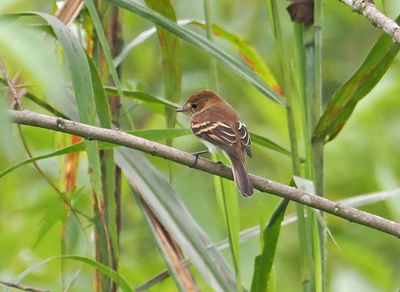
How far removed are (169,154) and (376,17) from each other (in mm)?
527

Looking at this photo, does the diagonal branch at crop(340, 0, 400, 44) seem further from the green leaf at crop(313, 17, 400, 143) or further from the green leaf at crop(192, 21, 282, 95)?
the green leaf at crop(192, 21, 282, 95)

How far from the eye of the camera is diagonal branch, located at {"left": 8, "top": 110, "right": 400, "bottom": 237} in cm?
204

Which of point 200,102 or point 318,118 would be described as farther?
point 200,102

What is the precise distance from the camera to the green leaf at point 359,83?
247cm

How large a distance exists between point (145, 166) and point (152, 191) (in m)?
0.08

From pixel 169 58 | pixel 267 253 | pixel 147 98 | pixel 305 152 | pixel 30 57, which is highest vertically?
pixel 169 58

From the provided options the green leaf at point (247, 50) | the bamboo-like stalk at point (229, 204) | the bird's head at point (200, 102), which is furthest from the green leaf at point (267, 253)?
the bird's head at point (200, 102)

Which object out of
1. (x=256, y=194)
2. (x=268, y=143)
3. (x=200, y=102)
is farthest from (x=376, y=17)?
(x=200, y=102)

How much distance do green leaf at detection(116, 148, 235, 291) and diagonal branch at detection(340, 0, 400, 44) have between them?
0.80 m

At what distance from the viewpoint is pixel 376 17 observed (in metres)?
2.15

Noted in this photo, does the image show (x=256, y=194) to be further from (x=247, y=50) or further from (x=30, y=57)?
(x=30, y=57)

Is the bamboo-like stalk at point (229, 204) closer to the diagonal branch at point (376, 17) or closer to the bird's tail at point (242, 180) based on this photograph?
the bird's tail at point (242, 180)

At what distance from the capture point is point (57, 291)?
379 centimetres

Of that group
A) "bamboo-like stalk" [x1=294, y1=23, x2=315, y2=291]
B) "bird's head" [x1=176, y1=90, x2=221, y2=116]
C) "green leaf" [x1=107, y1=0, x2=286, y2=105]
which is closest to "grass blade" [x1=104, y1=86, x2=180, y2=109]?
"green leaf" [x1=107, y1=0, x2=286, y2=105]
